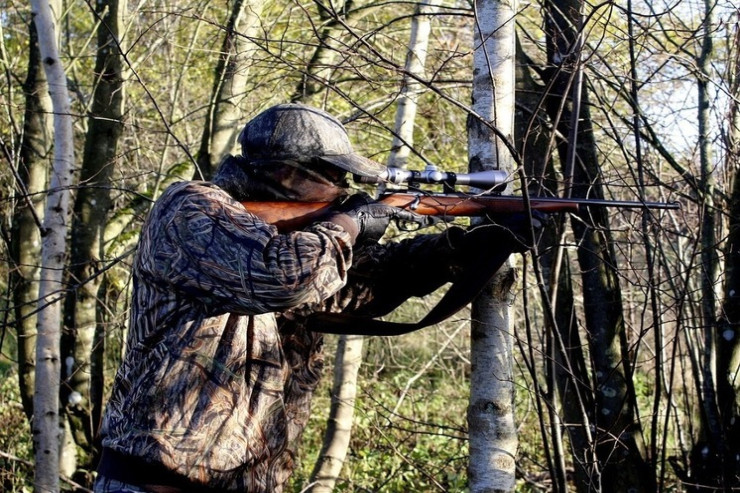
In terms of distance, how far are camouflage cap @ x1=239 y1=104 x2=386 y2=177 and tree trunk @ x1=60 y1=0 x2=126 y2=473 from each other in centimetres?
451

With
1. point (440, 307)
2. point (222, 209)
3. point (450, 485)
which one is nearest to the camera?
point (222, 209)

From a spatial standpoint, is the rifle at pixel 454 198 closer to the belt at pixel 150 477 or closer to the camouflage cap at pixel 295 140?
the camouflage cap at pixel 295 140

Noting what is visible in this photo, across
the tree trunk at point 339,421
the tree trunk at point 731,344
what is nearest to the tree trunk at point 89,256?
the tree trunk at point 339,421

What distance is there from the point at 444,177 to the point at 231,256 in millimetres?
950

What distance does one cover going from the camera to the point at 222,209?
2848 mm

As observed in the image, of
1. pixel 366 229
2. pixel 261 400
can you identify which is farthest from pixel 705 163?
pixel 261 400

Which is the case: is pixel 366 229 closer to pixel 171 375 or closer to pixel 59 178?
pixel 171 375

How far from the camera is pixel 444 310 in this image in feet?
11.4

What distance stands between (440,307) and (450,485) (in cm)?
453

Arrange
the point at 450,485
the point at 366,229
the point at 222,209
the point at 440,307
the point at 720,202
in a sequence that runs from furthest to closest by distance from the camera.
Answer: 1. the point at 450,485
2. the point at 720,202
3. the point at 440,307
4. the point at 366,229
5. the point at 222,209

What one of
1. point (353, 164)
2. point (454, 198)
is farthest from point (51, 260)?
point (454, 198)

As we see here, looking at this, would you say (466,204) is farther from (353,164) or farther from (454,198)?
(353,164)

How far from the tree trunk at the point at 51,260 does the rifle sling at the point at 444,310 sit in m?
2.87

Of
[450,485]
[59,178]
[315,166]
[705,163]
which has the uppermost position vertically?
[705,163]
